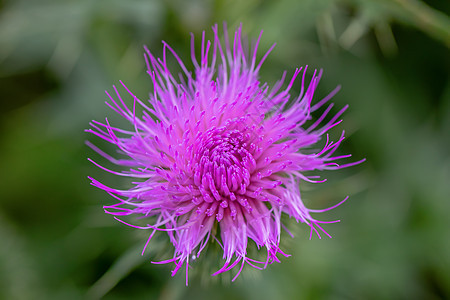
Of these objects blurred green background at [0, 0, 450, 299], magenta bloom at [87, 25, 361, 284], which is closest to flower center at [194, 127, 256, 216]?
magenta bloom at [87, 25, 361, 284]

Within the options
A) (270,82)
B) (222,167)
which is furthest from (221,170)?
(270,82)

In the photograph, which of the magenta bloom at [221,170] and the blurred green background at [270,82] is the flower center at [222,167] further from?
the blurred green background at [270,82]

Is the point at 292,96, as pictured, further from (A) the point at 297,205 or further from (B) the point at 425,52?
(A) the point at 297,205

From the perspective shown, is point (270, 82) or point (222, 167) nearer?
point (222, 167)

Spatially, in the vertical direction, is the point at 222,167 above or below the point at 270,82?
below

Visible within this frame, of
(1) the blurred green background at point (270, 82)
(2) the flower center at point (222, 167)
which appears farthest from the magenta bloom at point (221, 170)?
(1) the blurred green background at point (270, 82)

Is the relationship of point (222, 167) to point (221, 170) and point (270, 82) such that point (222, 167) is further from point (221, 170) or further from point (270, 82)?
point (270, 82)

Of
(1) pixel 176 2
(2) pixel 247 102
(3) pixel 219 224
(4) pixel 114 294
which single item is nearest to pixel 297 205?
(3) pixel 219 224
